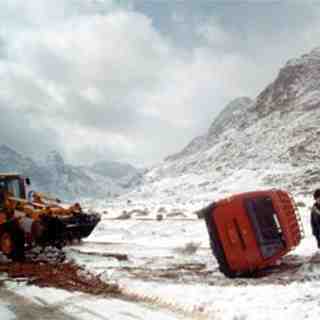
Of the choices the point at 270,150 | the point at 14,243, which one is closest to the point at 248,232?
the point at 14,243

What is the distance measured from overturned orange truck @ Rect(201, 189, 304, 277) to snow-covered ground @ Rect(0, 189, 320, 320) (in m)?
0.46

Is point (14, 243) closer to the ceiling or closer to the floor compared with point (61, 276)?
closer to the ceiling

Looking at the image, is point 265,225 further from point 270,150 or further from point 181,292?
point 270,150

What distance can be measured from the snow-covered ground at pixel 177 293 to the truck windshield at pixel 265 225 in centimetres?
60

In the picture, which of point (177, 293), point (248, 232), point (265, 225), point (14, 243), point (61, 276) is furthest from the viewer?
point (14, 243)

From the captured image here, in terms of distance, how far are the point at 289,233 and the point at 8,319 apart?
641 cm

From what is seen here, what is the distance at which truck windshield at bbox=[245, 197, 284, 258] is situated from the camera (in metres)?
11.4

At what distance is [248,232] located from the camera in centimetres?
1136

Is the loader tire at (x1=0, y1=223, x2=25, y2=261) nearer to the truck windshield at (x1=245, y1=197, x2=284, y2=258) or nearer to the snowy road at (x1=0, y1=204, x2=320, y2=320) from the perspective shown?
the snowy road at (x1=0, y1=204, x2=320, y2=320)

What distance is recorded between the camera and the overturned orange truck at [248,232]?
447 inches

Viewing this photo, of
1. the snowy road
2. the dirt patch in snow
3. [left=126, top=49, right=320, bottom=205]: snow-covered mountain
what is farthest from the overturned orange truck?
[left=126, top=49, right=320, bottom=205]: snow-covered mountain

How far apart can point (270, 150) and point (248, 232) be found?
84679 mm

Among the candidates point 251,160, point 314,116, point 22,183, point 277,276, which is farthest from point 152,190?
point 277,276

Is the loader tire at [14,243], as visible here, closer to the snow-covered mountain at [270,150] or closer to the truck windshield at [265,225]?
the truck windshield at [265,225]
